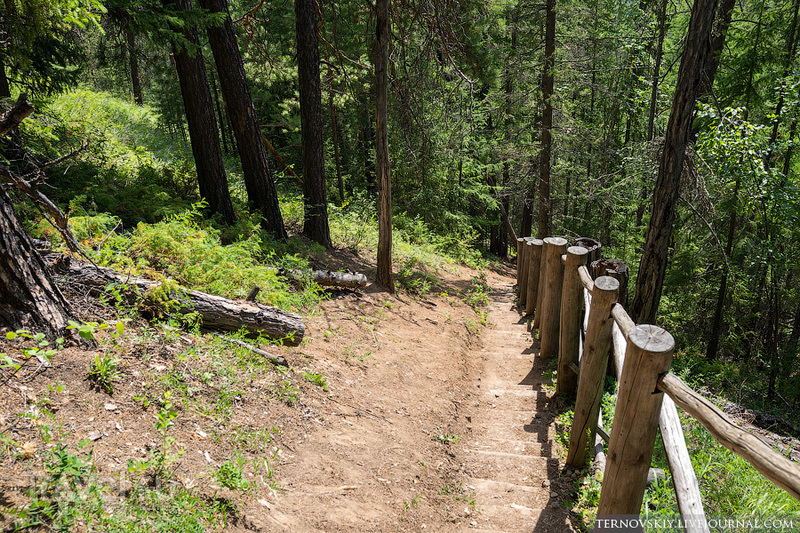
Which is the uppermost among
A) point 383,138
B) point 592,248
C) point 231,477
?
point 383,138

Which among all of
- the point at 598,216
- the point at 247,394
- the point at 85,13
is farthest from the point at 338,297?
the point at 598,216

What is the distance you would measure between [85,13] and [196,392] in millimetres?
4132

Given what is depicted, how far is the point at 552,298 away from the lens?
6.73 metres

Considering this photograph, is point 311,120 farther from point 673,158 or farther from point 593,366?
point 593,366

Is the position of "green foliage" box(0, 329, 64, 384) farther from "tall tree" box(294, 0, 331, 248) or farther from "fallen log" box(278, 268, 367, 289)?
"tall tree" box(294, 0, 331, 248)

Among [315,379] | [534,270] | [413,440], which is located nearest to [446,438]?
[413,440]

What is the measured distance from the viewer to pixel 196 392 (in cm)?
424

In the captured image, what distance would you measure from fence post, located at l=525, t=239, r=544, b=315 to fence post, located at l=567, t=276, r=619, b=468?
5424 millimetres

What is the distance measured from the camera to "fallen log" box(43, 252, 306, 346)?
4828 millimetres

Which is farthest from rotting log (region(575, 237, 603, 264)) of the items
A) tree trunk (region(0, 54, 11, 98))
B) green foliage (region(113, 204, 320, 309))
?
tree trunk (region(0, 54, 11, 98))

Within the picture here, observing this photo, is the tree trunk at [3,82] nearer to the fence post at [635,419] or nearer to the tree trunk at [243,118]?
the tree trunk at [243,118]

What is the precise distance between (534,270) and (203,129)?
23.4 feet

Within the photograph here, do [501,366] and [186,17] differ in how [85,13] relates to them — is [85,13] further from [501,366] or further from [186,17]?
[501,366]

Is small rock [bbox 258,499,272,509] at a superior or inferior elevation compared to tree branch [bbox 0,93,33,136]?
inferior
